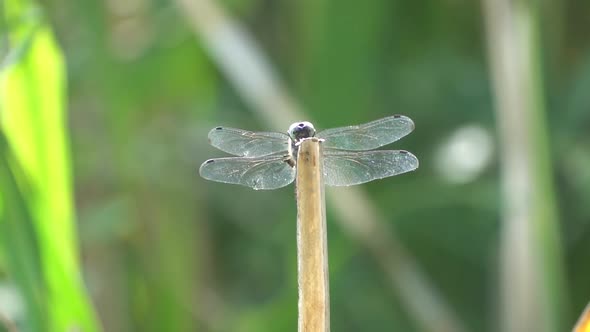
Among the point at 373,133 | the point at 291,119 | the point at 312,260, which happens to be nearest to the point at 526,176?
the point at 291,119

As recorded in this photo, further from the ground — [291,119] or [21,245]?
[291,119]

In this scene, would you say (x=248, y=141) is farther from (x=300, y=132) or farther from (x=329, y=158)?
(x=300, y=132)

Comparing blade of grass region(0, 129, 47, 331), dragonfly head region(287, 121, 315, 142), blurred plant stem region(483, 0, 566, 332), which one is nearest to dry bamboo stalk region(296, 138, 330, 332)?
dragonfly head region(287, 121, 315, 142)

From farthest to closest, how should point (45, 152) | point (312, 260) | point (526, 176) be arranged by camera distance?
point (526, 176) < point (45, 152) < point (312, 260)

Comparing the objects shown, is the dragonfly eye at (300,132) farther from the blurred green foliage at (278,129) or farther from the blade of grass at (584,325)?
the blurred green foliage at (278,129)

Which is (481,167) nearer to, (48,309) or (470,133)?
(470,133)

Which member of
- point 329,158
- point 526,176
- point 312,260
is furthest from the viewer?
point 526,176

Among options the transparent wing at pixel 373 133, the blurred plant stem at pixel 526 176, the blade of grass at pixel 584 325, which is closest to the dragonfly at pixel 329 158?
the transparent wing at pixel 373 133
